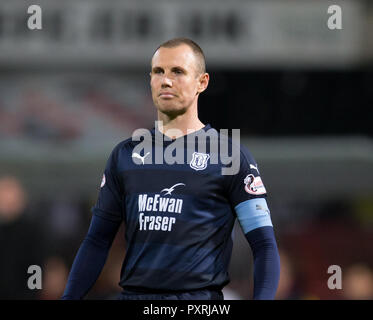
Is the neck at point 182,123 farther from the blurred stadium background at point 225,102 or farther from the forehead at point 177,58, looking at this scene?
the blurred stadium background at point 225,102

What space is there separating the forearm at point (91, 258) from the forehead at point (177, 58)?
949 mm

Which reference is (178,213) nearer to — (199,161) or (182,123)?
(199,161)

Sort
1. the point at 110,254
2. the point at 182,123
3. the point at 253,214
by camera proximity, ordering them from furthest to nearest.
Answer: the point at 110,254, the point at 182,123, the point at 253,214

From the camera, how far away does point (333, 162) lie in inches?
521

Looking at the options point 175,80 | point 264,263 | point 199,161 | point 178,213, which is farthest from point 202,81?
point 264,263

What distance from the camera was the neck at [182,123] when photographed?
4816 millimetres

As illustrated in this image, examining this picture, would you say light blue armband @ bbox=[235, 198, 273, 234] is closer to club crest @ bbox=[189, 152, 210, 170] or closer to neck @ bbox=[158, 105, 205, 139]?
club crest @ bbox=[189, 152, 210, 170]

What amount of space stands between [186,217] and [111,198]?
50 centimetres

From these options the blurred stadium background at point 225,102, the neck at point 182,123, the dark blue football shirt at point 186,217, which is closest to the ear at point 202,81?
the neck at point 182,123

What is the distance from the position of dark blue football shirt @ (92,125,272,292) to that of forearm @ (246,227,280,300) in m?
0.06

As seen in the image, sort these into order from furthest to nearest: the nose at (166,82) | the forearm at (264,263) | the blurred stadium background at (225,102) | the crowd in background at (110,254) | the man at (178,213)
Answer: the blurred stadium background at (225,102)
the crowd in background at (110,254)
the nose at (166,82)
the man at (178,213)
the forearm at (264,263)

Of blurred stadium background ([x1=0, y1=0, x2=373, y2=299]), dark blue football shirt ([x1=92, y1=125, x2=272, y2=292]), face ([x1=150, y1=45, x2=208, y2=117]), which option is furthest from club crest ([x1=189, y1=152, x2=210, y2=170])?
blurred stadium background ([x1=0, y1=0, x2=373, y2=299])

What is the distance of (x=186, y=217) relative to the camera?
15.2ft

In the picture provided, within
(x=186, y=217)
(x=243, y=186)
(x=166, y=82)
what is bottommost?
(x=186, y=217)
